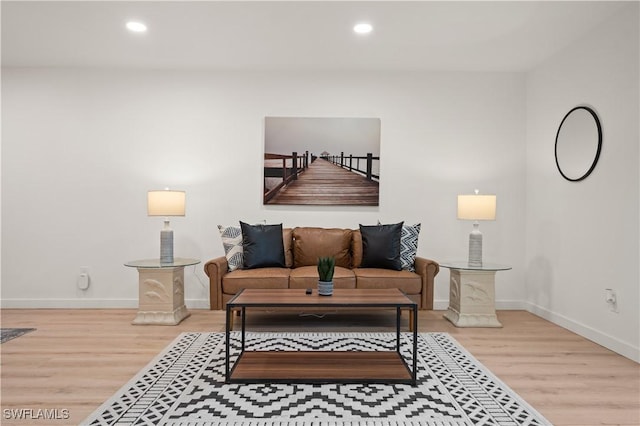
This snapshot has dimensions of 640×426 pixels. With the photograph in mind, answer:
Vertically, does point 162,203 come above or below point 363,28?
below

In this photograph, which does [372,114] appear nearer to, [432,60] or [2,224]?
[432,60]

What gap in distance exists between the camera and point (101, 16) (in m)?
3.60

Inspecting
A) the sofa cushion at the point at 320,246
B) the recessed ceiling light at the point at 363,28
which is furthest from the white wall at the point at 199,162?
the recessed ceiling light at the point at 363,28

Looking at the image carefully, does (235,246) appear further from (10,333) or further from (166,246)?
(10,333)

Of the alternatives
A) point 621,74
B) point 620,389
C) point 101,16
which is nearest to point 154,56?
point 101,16

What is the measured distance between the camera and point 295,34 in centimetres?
390

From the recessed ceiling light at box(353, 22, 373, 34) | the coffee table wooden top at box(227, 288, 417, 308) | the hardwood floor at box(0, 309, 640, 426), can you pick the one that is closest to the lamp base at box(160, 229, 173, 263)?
the hardwood floor at box(0, 309, 640, 426)

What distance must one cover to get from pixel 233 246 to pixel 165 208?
0.74 m

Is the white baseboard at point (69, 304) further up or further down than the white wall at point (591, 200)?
further down

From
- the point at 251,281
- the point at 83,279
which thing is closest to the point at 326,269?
the point at 251,281

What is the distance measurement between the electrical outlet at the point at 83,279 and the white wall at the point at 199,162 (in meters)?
0.07

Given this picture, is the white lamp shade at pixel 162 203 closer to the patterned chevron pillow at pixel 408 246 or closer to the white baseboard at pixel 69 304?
the white baseboard at pixel 69 304

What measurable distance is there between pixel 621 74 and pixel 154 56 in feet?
13.7

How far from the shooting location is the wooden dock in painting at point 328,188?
491 centimetres
